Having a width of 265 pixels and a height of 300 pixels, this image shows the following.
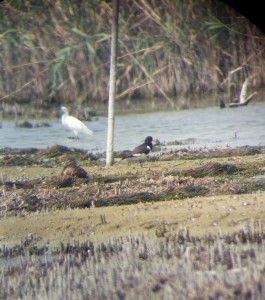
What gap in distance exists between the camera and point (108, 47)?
4.82 meters

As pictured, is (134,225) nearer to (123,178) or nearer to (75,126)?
(123,178)

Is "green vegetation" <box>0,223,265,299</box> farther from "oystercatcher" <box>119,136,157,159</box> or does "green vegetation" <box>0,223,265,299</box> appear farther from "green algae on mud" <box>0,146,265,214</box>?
"oystercatcher" <box>119,136,157,159</box>

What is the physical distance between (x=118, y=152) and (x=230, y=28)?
0.78 m

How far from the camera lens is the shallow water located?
479 centimetres

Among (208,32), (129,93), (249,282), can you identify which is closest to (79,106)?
(129,93)

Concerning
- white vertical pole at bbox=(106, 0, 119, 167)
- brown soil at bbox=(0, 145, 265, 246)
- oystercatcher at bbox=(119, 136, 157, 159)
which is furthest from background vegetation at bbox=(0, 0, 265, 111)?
brown soil at bbox=(0, 145, 265, 246)

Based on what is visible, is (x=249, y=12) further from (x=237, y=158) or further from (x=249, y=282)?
(x=249, y=282)

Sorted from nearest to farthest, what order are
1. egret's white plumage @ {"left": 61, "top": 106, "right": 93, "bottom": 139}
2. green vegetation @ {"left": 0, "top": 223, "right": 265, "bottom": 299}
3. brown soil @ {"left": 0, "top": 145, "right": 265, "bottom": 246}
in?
green vegetation @ {"left": 0, "top": 223, "right": 265, "bottom": 299}
brown soil @ {"left": 0, "top": 145, "right": 265, "bottom": 246}
egret's white plumage @ {"left": 61, "top": 106, "right": 93, "bottom": 139}

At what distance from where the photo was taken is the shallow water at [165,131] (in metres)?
4.79

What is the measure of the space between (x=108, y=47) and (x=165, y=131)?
18.7 inches

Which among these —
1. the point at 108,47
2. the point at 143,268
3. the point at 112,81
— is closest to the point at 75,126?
the point at 112,81

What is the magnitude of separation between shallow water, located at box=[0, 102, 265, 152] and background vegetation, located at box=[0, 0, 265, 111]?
111mm

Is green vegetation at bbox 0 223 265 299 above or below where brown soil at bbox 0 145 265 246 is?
below

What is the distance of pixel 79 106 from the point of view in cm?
484
